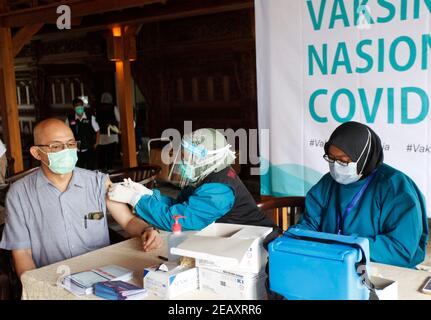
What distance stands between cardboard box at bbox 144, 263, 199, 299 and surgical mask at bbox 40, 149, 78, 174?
0.84 metres

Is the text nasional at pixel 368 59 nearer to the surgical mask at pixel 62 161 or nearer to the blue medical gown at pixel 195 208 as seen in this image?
the blue medical gown at pixel 195 208

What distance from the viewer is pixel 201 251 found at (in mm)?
1540

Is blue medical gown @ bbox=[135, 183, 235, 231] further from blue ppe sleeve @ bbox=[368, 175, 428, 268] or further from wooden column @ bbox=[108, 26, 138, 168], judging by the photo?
wooden column @ bbox=[108, 26, 138, 168]

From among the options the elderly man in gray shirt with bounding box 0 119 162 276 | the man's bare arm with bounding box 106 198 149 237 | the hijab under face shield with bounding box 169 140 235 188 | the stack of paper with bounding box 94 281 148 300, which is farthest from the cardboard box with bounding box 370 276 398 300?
the man's bare arm with bounding box 106 198 149 237

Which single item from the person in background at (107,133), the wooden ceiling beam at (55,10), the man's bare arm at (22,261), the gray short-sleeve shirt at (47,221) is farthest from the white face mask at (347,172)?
the person in background at (107,133)

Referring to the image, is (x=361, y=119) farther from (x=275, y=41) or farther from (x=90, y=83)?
(x=90, y=83)

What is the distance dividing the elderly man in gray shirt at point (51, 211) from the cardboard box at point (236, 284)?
0.67 m

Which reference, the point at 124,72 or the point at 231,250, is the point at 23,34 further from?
the point at 231,250

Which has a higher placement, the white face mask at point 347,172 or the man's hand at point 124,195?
the white face mask at point 347,172

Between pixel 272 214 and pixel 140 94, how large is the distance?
6.78 metres

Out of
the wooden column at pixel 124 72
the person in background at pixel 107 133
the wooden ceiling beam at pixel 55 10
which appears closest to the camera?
the wooden ceiling beam at pixel 55 10

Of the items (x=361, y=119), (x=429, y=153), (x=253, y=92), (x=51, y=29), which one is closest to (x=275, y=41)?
(x=361, y=119)

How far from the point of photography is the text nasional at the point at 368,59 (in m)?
2.61
